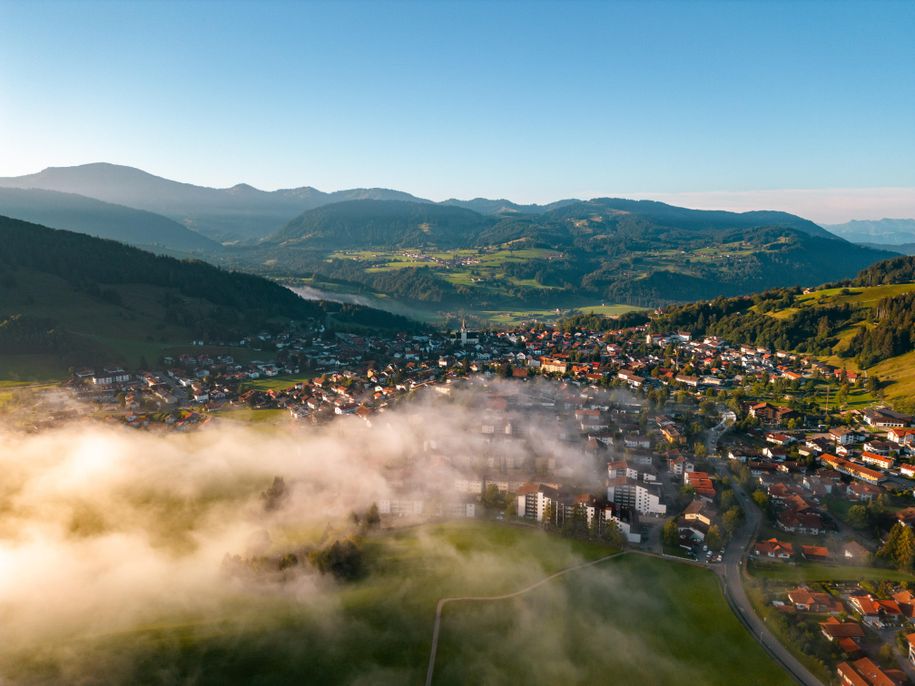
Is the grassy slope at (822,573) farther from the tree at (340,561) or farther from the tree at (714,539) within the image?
the tree at (340,561)

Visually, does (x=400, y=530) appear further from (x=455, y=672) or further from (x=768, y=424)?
(x=768, y=424)

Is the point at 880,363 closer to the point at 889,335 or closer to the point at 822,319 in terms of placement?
the point at 889,335

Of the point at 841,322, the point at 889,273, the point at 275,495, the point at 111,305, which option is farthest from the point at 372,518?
the point at 889,273

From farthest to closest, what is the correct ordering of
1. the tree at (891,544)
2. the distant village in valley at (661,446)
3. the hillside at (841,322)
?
1. the hillside at (841,322)
2. the tree at (891,544)
3. the distant village in valley at (661,446)

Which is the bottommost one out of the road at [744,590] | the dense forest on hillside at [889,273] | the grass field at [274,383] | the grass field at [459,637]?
the road at [744,590]

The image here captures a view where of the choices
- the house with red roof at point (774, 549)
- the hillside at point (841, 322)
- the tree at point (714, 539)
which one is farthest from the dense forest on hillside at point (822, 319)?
the tree at point (714, 539)

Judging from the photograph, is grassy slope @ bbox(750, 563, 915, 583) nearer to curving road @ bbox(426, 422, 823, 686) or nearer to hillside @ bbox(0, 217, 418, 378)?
curving road @ bbox(426, 422, 823, 686)
